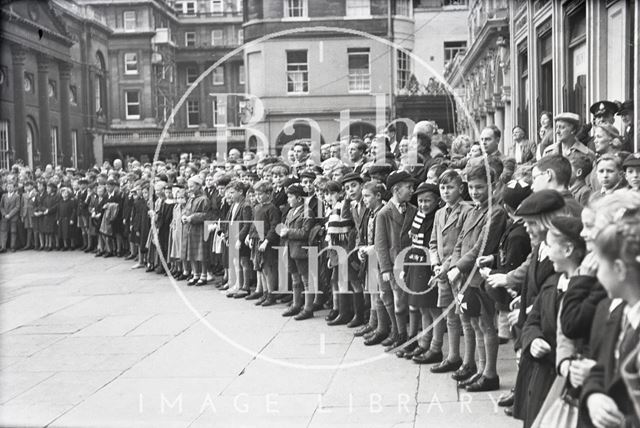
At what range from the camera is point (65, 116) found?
150 feet

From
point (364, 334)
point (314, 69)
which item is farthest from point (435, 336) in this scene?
point (314, 69)

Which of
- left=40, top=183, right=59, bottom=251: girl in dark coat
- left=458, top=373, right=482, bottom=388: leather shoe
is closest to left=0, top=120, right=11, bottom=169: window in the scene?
left=40, top=183, right=59, bottom=251: girl in dark coat

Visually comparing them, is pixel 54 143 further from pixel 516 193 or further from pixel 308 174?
pixel 516 193

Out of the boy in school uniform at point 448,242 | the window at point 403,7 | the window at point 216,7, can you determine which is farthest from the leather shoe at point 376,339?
the window at point 216,7

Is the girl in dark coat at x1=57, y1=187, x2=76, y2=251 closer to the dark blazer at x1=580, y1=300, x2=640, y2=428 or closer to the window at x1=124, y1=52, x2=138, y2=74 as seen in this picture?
the dark blazer at x1=580, y1=300, x2=640, y2=428

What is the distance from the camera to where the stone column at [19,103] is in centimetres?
3862

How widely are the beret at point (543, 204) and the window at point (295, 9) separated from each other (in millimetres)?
20747

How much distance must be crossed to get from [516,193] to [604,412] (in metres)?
3.08

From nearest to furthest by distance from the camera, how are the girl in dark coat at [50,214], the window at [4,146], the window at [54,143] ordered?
the girl in dark coat at [50,214], the window at [4,146], the window at [54,143]

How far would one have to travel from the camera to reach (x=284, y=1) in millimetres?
25734

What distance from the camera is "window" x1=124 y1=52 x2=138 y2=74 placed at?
62375 millimetres

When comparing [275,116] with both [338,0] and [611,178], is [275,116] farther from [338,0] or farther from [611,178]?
[611,178]

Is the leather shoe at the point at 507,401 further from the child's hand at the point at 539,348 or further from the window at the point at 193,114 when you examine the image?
the window at the point at 193,114

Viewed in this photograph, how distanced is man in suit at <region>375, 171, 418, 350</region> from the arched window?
47.4m
